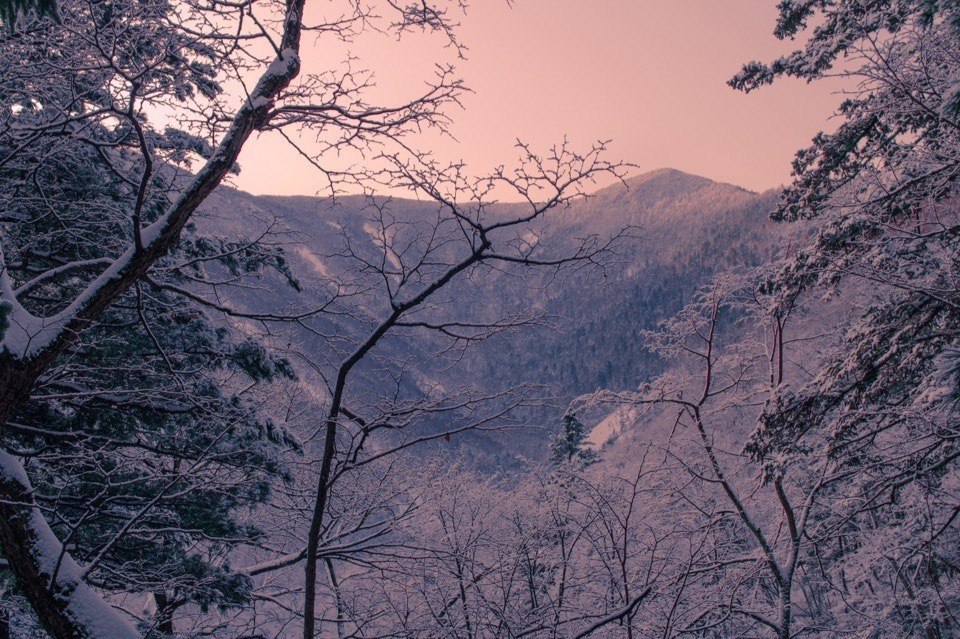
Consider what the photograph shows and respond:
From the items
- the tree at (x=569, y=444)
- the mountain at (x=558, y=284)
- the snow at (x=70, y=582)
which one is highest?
the mountain at (x=558, y=284)

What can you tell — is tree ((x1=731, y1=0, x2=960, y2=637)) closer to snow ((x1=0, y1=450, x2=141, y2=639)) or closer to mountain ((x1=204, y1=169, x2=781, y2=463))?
mountain ((x1=204, y1=169, x2=781, y2=463))

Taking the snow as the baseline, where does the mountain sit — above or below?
above

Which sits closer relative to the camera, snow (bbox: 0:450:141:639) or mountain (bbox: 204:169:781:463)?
snow (bbox: 0:450:141:639)

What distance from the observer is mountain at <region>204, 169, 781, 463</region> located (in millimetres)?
3461

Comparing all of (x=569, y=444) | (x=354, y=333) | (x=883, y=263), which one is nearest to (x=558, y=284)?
(x=354, y=333)

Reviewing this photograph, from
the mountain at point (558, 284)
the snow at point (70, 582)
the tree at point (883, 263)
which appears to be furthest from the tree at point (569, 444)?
the snow at point (70, 582)

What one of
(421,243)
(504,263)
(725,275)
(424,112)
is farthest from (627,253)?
(725,275)

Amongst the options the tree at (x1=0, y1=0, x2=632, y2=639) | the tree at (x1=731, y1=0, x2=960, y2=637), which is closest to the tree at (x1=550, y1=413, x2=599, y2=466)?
the tree at (x1=731, y1=0, x2=960, y2=637)

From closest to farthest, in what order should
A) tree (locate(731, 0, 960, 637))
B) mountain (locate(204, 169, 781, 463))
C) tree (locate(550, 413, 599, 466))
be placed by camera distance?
mountain (locate(204, 169, 781, 463)) → tree (locate(731, 0, 960, 637)) → tree (locate(550, 413, 599, 466))

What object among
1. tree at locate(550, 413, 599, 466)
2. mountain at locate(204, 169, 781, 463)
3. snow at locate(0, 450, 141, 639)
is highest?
mountain at locate(204, 169, 781, 463)

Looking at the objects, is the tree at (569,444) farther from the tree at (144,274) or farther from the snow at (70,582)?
the snow at (70,582)

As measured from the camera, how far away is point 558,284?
3447 mm

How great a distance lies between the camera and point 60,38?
4113 millimetres

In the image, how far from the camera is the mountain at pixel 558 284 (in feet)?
11.4
